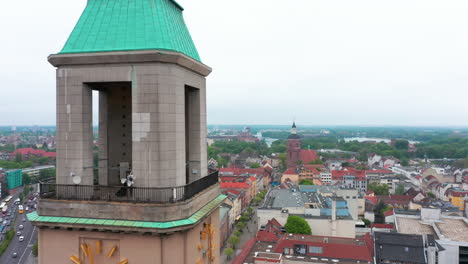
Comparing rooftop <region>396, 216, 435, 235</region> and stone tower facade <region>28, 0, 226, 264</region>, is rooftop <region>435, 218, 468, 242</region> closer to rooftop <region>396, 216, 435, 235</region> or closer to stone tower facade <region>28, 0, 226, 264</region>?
rooftop <region>396, 216, 435, 235</region>

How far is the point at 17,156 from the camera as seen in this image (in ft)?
447

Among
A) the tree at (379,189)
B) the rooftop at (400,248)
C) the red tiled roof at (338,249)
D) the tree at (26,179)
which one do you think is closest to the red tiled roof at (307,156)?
the tree at (379,189)

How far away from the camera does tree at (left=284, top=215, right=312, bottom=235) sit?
177 feet

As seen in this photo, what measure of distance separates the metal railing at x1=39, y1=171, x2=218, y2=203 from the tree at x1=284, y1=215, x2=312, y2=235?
157 ft

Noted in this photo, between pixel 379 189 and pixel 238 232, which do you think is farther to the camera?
pixel 379 189

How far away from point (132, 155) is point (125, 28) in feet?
10.2

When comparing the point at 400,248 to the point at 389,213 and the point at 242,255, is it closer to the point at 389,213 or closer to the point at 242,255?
the point at 242,255

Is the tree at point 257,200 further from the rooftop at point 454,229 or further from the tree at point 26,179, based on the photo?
the tree at point 26,179

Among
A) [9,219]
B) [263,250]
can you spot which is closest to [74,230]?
[263,250]

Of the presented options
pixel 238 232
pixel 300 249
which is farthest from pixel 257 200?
pixel 300 249

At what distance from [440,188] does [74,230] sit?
341 feet

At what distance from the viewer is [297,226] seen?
54062 mm

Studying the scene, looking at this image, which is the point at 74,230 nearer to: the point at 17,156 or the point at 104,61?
the point at 104,61

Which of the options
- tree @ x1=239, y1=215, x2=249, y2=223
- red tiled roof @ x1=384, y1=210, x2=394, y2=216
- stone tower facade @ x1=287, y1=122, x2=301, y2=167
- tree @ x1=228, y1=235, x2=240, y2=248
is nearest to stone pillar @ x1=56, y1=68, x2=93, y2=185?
tree @ x1=228, y1=235, x2=240, y2=248
